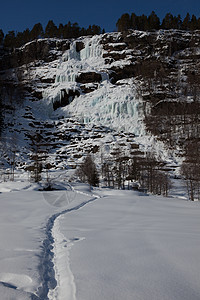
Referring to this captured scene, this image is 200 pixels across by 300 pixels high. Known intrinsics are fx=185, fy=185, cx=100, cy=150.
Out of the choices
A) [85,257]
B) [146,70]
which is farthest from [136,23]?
[85,257]

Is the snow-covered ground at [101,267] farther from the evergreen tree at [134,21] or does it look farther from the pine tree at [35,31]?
the pine tree at [35,31]

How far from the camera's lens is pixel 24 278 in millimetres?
2074

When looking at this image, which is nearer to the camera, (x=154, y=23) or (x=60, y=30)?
(x=154, y=23)

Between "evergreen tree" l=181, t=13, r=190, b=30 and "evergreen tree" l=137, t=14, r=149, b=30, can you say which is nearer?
"evergreen tree" l=181, t=13, r=190, b=30

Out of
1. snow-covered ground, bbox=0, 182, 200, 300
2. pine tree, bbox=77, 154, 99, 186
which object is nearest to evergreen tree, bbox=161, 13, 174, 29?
pine tree, bbox=77, 154, 99, 186

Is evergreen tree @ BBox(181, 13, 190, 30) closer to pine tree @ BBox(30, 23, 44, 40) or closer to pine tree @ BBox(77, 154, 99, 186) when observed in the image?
pine tree @ BBox(30, 23, 44, 40)

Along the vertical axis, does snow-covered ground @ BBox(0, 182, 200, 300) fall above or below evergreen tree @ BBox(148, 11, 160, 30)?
below

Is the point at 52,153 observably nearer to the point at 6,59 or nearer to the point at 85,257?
the point at 85,257

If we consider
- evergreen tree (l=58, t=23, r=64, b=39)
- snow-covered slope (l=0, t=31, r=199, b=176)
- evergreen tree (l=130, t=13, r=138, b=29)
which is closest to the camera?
snow-covered slope (l=0, t=31, r=199, b=176)

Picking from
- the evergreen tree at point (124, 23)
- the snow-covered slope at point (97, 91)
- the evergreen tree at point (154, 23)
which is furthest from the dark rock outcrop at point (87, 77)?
the evergreen tree at point (154, 23)

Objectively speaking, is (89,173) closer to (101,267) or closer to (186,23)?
(101,267)

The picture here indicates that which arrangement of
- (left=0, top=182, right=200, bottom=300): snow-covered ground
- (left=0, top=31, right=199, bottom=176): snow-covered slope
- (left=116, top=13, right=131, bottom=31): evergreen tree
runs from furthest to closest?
(left=116, top=13, right=131, bottom=31): evergreen tree, (left=0, top=31, right=199, bottom=176): snow-covered slope, (left=0, top=182, right=200, bottom=300): snow-covered ground

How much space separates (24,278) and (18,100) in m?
63.6

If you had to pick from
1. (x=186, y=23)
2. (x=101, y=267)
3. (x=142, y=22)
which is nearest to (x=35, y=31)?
(x=142, y=22)
